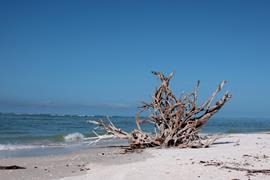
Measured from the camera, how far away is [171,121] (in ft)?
43.8

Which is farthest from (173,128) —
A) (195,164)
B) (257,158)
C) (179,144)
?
(195,164)

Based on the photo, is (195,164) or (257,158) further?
(257,158)

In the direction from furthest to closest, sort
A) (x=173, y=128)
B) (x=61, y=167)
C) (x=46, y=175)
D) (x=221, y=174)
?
(x=173, y=128) < (x=61, y=167) < (x=46, y=175) < (x=221, y=174)

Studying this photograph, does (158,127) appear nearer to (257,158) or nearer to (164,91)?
(164,91)

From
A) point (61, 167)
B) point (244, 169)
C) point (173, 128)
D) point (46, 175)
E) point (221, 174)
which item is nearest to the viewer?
point (221, 174)

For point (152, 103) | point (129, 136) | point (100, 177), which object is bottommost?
Answer: point (100, 177)

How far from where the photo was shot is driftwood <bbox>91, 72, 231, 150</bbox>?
521 inches

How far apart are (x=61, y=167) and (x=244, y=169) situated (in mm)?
3824

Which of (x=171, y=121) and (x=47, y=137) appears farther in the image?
(x=47, y=137)

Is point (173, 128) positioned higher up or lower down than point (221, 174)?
higher up

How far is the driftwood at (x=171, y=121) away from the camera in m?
13.2

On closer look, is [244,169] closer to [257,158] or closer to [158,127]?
[257,158]

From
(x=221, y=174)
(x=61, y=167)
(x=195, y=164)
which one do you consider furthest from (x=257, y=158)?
(x=61, y=167)

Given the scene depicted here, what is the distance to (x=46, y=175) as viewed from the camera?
795 cm
